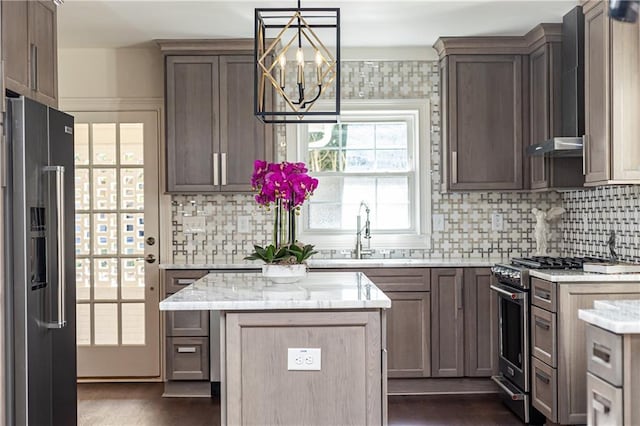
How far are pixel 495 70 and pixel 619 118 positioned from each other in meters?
1.52

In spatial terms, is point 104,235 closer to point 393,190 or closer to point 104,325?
point 104,325

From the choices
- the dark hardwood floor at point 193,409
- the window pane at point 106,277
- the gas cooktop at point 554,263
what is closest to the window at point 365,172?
the gas cooktop at point 554,263

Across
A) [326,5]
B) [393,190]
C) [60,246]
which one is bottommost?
[60,246]

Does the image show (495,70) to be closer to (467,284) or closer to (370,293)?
(467,284)

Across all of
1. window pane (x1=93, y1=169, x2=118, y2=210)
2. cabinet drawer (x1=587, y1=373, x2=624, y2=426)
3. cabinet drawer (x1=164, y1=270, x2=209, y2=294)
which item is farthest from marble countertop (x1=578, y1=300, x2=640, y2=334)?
window pane (x1=93, y1=169, x2=118, y2=210)

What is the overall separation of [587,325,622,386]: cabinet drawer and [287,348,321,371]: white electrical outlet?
103cm

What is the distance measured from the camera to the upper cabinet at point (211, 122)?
207 inches

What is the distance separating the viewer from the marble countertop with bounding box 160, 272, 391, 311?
110 inches

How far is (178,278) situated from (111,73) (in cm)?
173

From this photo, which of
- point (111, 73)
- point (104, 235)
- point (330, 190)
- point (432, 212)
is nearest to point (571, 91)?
point (432, 212)

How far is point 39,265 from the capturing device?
10.7 ft

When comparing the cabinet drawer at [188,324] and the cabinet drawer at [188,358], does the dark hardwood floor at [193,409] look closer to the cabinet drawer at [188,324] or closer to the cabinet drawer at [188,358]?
the cabinet drawer at [188,358]

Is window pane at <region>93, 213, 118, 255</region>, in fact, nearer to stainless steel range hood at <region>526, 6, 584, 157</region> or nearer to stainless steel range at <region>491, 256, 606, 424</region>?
stainless steel range at <region>491, 256, 606, 424</region>

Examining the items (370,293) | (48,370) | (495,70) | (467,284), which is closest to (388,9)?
(495,70)
